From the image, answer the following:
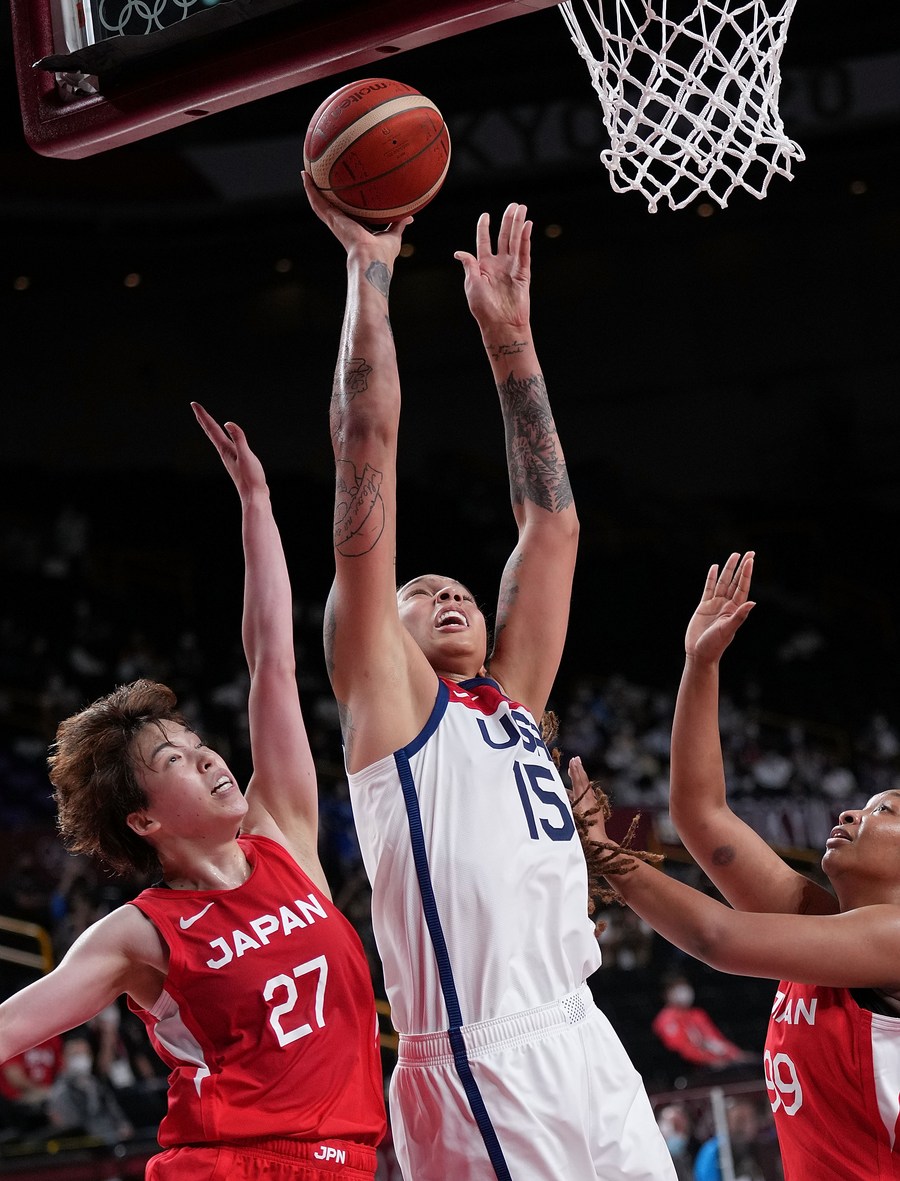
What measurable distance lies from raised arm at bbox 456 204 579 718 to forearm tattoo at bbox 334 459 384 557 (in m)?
0.58

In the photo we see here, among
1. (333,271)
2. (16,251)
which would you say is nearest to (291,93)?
(333,271)

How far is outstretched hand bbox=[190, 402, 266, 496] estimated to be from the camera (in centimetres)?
297

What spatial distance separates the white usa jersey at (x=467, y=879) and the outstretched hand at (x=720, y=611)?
0.84 metres

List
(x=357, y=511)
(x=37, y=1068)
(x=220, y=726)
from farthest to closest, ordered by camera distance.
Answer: (x=220, y=726) → (x=37, y=1068) → (x=357, y=511)

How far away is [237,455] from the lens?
3010 millimetres

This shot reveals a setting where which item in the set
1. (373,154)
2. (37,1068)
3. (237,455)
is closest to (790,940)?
(237,455)

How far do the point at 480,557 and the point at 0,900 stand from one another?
6146 millimetres

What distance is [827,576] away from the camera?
535 inches

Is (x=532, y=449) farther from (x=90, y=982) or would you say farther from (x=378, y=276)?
(x=90, y=982)

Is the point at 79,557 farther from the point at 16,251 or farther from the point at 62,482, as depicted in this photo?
the point at 16,251

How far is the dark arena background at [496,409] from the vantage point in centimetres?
1214

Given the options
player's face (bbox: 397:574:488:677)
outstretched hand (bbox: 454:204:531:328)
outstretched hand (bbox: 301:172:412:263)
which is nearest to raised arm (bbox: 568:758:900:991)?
player's face (bbox: 397:574:488:677)

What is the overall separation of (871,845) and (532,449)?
1.18 m

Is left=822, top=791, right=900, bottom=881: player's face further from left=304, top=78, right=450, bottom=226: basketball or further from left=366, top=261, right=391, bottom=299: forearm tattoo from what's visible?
left=304, top=78, right=450, bottom=226: basketball
